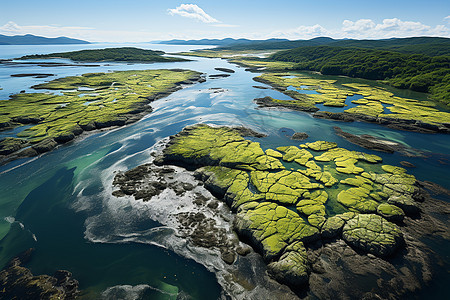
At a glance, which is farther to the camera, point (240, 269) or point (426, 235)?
point (426, 235)

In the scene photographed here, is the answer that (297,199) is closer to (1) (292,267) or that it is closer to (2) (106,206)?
(1) (292,267)

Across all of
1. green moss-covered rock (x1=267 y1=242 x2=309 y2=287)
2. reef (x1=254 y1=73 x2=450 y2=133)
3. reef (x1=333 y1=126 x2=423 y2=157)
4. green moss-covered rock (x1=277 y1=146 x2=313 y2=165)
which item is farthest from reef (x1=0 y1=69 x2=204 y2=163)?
reef (x1=333 y1=126 x2=423 y2=157)

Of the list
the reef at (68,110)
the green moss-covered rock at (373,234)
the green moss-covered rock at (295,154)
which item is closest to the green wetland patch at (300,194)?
the green moss-covered rock at (373,234)

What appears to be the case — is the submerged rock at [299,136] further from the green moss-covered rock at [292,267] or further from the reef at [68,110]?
the reef at [68,110]

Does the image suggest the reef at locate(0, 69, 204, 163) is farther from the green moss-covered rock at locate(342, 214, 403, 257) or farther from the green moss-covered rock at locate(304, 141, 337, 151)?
the green moss-covered rock at locate(342, 214, 403, 257)

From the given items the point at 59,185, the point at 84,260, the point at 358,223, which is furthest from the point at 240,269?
the point at 59,185

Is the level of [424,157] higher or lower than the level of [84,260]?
higher

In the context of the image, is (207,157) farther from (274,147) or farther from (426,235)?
(426,235)
